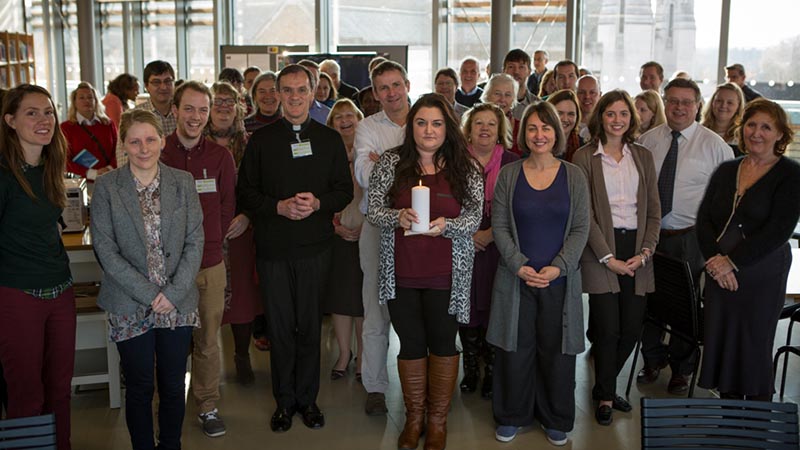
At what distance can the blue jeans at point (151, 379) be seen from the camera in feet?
10.3

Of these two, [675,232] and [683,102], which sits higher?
[683,102]

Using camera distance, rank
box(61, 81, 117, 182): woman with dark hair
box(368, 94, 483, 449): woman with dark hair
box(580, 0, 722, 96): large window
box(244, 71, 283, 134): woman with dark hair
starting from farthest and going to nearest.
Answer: box(580, 0, 722, 96): large window, box(61, 81, 117, 182): woman with dark hair, box(244, 71, 283, 134): woman with dark hair, box(368, 94, 483, 449): woman with dark hair

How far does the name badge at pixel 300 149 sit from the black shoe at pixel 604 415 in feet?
Answer: 6.46

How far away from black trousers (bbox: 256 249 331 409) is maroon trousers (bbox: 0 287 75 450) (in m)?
0.89

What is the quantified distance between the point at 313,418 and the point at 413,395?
563 mm

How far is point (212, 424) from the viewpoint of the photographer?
3.75 metres

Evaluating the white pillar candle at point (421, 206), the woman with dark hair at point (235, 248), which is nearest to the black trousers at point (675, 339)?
the white pillar candle at point (421, 206)

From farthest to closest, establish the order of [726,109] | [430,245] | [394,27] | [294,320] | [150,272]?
[394,27]
[726,109]
[294,320]
[430,245]
[150,272]

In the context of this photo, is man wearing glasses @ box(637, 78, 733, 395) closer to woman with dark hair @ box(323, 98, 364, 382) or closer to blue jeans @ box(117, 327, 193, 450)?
woman with dark hair @ box(323, 98, 364, 382)

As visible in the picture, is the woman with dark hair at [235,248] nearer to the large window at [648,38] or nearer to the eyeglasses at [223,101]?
the eyeglasses at [223,101]

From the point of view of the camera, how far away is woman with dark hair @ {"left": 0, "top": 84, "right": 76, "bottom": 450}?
2.99 metres

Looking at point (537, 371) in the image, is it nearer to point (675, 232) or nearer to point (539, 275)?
point (539, 275)

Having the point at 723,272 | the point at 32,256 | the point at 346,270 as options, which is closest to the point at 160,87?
the point at 346,270

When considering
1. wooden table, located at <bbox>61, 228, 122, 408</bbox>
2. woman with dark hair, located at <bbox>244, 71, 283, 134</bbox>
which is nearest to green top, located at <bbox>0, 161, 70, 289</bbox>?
wooden table, located at <bbox>61, 228, 122, 408</bbox>
